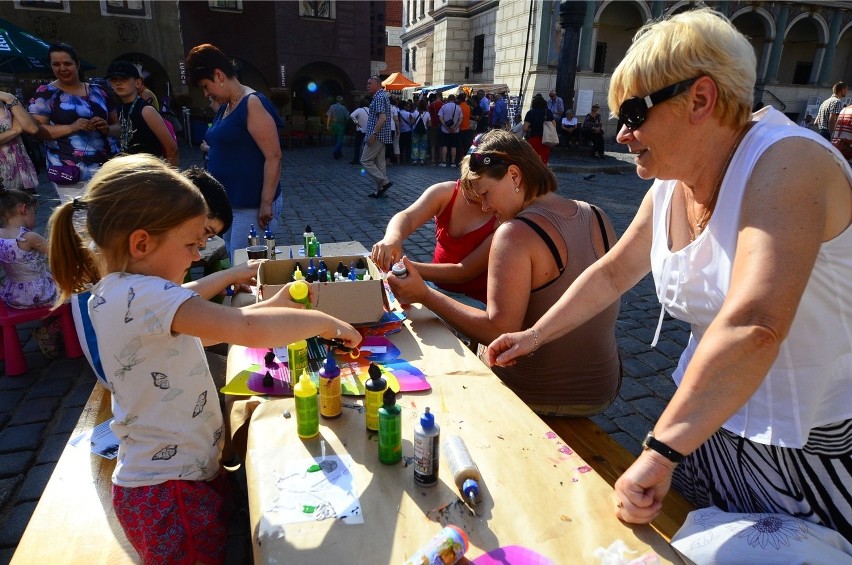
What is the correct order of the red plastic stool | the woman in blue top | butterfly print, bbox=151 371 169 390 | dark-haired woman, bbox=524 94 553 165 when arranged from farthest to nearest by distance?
dark-haired woman, bbox=524 94 553 165, the woman in blue top, the red plastic stool, butterfly print, bbox=151 371 169 390

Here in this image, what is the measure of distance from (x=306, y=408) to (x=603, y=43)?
28.9m

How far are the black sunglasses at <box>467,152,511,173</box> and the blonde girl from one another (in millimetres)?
1187

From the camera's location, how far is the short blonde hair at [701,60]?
1.36 metres

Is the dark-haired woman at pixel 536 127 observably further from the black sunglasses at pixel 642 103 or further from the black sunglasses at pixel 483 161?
the black sunglasses at pixel 642 103

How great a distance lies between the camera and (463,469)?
4.68 ft

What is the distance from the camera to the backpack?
593 inches

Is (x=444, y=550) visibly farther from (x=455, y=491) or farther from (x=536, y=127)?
(x=536, y=127)

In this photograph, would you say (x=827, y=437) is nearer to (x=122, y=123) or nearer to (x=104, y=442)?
(x=104, y=442)

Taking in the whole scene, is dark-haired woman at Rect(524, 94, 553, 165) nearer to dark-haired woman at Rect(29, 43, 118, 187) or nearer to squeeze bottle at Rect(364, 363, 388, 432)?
dark-haired woman at Rect(29, 43, 118, 187)

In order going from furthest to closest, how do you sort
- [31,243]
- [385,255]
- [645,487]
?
[31,243]
[385,255]
[645,487]

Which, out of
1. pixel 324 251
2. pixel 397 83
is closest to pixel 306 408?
pixel 324 251

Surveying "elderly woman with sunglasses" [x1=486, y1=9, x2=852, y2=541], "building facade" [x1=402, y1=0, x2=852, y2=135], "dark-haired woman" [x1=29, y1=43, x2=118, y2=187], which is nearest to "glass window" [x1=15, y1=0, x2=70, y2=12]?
"building facade" [x1=402, y1=0, x2=852, y2=135]

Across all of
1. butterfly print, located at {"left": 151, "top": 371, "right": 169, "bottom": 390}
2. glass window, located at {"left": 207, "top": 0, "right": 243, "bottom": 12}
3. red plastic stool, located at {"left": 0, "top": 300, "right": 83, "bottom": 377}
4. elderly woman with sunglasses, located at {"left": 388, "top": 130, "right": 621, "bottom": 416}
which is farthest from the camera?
glass window, located at {"left": 207, "top": 0, "right": 243, "bottom": 12}

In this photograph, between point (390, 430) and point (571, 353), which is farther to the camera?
point (571, 353)
